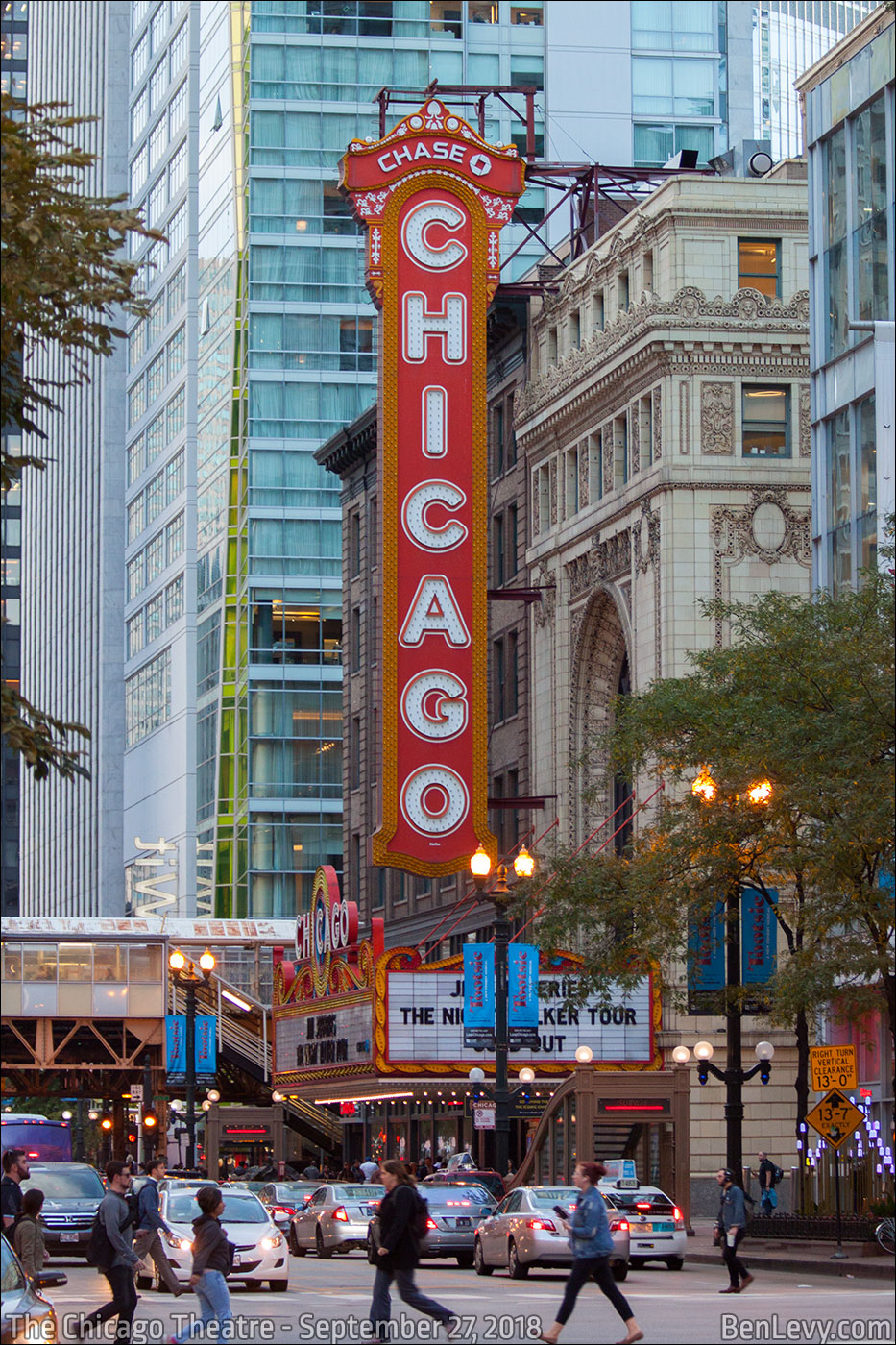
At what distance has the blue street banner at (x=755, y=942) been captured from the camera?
5028cm

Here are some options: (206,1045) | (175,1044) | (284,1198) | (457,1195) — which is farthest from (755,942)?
(175,1044)

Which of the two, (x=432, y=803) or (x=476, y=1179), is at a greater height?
(x=432, y=803)

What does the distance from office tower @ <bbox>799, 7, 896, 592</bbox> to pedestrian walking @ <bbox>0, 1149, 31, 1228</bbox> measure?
26708mm

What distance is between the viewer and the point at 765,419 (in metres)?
62.0

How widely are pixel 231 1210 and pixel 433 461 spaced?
1294 inches

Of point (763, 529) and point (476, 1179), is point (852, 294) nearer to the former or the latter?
point (763, 529)

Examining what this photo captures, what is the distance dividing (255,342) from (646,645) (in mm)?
51740

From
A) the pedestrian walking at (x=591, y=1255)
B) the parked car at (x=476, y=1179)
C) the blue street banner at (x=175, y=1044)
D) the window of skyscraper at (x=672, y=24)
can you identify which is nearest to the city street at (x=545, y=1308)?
the pedestrian walking at (x=591, y=1255)

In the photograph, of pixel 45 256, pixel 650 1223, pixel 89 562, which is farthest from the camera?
pixel 89 562

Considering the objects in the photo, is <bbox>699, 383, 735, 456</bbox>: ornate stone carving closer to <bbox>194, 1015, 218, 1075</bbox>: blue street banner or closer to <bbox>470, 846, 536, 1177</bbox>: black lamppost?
<bbox>470, 846, 536, 1177</bbox>: black lamppost

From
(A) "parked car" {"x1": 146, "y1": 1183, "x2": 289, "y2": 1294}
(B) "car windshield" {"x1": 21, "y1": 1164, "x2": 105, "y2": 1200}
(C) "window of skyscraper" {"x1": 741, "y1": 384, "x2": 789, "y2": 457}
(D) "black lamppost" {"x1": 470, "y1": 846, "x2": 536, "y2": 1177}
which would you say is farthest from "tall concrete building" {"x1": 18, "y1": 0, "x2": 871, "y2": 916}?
(A) "parked car" {"x1": 146, "y1": 1183, "x2": 289, "y2": 1294}

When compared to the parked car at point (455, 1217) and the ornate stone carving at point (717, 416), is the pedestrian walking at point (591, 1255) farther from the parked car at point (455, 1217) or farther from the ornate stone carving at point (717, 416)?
the ornate stone carving at point (717, 416)

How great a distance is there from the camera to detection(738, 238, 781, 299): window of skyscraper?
6203cm

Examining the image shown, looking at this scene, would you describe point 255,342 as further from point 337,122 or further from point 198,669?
point 198,669
